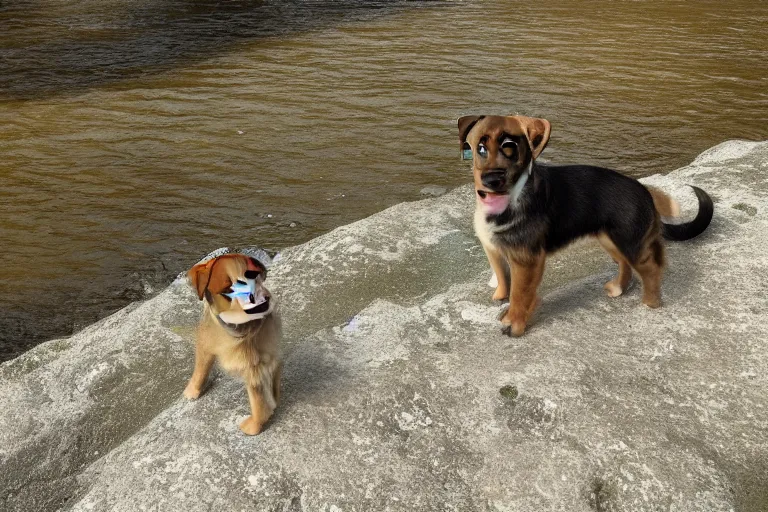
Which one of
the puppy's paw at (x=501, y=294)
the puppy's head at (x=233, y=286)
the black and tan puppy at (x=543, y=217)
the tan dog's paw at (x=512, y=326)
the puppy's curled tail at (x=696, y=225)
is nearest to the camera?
the puppy's head at (x=233, y=286)

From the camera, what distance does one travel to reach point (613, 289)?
405 cm

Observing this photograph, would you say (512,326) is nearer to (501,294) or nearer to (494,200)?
(501,294)

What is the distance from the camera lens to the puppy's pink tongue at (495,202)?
3398mm

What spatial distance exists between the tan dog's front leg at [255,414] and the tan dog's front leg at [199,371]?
0.32 m

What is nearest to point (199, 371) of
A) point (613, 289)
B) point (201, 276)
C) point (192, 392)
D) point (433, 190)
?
point (192, 392)

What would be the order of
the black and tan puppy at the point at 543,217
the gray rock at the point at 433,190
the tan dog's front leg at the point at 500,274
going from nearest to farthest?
the black and tan puppy at the point at 543,217 < the tan dog's front leg at the point at 500,274 < the gray rock at the point at 433,190

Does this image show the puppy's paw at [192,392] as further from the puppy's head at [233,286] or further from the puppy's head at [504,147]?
the puppy's head at [504,147]

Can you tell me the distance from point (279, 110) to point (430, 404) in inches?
289

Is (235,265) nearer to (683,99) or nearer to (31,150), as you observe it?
(31,150)

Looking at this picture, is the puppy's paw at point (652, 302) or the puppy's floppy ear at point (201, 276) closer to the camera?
the puppy's floppy ear at point (201, 276)

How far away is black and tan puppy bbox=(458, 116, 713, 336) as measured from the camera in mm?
3322

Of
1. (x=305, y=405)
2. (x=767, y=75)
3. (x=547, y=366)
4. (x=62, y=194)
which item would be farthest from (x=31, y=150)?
(x=767, y=75)

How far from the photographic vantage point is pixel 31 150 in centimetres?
865

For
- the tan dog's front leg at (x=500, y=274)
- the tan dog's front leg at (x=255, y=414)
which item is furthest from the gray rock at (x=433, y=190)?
the tan dog's front leg at (x=255, y=414)
